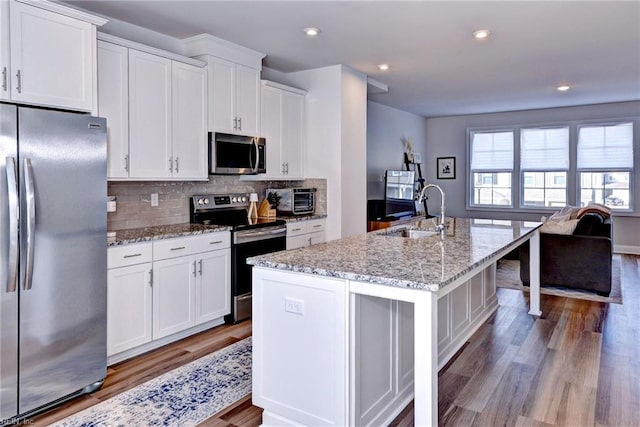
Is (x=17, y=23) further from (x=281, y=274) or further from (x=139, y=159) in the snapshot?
(x=281, y=274)

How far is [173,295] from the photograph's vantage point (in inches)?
135

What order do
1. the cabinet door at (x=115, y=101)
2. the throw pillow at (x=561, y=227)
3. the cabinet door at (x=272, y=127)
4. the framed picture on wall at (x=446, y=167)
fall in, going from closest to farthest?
the cabinet door at (x=115, y=101) < the cabinet door at (x=272, y=127) < the throw pillow at (x=561, y=227) < the framed picture on wall at (x=446, y=167)

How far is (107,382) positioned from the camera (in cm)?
284

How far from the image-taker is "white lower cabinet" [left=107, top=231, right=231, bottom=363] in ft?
9.96

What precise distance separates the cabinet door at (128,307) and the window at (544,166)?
7.46 m

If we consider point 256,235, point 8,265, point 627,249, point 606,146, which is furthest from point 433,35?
point 627,249

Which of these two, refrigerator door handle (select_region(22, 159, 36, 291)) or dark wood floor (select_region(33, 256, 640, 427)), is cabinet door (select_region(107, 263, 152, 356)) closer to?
dark wood floor (select_region(33, 256, 640, 427))

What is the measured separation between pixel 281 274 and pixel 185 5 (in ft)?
7.47

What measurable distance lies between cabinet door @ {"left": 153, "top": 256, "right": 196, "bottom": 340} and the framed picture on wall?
691 cm

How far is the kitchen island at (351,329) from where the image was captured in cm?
182

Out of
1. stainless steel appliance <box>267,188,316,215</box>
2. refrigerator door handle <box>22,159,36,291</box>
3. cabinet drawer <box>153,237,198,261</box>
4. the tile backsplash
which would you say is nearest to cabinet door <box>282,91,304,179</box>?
stainless steel appliance <box>267,188,316,215</box>

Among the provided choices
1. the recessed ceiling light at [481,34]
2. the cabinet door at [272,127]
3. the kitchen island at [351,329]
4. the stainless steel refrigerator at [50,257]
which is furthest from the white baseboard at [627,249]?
the stainless steel refrigerator at [50,257]

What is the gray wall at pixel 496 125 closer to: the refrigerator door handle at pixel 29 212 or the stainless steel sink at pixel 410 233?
the stainless steel sink at pixel 410 233

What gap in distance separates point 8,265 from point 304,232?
2877 mm
